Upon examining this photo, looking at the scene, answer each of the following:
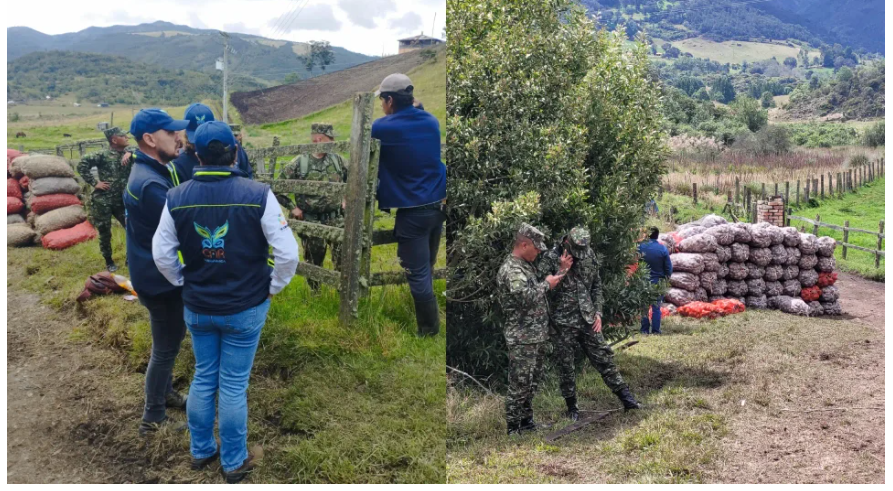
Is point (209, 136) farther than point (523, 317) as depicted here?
No

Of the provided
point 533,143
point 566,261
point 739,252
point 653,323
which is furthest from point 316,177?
point 739,252

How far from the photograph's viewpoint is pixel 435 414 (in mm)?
3617

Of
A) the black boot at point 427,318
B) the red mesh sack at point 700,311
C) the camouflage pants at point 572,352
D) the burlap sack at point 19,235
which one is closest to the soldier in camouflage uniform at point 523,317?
the camouflage pants at point 572,352

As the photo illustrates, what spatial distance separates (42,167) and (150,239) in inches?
50.3

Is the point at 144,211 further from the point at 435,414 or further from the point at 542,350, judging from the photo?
the point at 542,350

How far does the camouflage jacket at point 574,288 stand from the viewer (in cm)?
437

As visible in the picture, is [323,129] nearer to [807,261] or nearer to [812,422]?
[812,422]

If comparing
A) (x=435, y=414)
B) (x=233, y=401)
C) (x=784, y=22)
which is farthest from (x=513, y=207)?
(x=784, y=22)

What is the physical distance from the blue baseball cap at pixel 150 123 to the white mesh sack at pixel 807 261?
35.5 ft

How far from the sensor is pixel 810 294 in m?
11.2

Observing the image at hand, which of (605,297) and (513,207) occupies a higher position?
(513,207)

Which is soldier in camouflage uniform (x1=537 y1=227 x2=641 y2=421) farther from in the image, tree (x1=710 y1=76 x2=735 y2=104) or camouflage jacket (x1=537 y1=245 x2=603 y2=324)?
tree (x1=710 y1=76 x2=735 y2=104)

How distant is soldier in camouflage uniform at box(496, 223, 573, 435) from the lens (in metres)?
4.09

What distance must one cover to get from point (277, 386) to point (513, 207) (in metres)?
1.77
